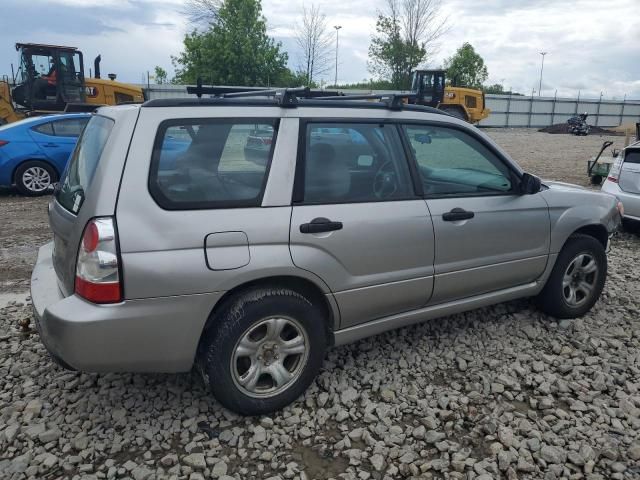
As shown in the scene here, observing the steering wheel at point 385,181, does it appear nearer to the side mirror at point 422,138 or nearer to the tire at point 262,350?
the side mirror at point 422,138

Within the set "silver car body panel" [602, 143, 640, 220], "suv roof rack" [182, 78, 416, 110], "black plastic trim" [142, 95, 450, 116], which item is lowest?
"silver car body panel" [602, 143, 640, 220]

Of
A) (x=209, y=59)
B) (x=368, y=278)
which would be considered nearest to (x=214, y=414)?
(x=368, y=278)

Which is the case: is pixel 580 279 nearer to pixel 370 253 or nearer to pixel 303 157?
pixel 370 253

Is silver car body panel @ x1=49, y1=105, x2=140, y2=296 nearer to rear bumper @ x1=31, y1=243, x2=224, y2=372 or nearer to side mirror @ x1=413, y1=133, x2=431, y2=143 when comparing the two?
rear bumper @ x1=31, y1=243, x2=224, y2=372

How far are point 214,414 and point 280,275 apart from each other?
930 millimetres

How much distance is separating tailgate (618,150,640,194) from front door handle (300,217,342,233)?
18.2 ft

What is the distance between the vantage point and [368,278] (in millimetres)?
3156

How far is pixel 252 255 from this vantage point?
274 cm

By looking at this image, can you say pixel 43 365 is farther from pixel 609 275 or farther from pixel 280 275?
pixel 609 275

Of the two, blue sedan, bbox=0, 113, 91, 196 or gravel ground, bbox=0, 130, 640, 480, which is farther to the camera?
blue sedan, bbox=0, 113, 91, 196

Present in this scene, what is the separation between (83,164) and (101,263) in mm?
778

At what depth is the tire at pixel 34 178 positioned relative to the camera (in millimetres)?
9266

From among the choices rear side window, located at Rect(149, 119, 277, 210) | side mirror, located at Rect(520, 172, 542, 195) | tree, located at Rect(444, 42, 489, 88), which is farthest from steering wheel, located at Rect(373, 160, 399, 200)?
tree, located at Rect(444, 42, 489, 88)

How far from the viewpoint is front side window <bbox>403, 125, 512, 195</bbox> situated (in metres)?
3.49
